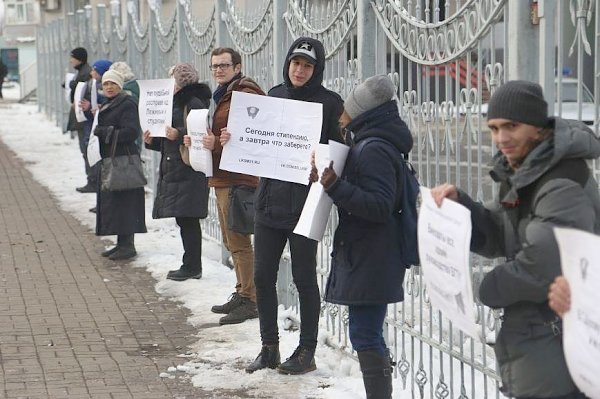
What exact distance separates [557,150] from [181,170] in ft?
20.3

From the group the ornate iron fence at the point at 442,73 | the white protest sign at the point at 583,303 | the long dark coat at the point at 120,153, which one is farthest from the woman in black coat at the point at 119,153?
the white protest sign at the point at 583,303

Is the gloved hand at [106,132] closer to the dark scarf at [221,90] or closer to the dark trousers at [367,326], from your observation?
the dark scarf at [221,90]

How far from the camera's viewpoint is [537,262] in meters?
3.99

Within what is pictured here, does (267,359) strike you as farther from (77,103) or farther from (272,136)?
(77,103)

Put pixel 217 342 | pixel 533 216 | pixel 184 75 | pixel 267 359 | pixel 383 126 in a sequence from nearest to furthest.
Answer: pixel 533 216
pixel 383 126
pixel 267 359
pixel 217 342
pixel 184 75

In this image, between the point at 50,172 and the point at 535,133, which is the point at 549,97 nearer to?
the point at 535,133

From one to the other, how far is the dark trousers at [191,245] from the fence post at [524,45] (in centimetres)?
525

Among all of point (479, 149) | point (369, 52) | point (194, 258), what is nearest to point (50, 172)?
point (194, 258)

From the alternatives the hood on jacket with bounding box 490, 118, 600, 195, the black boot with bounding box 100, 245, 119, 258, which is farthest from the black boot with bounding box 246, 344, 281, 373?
the black boot with bounding box 100, 245, 119, 258

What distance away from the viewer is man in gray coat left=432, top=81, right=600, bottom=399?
13.0ft

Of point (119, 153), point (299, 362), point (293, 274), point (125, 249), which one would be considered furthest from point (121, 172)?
point (299, 362)

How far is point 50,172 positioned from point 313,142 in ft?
42.7

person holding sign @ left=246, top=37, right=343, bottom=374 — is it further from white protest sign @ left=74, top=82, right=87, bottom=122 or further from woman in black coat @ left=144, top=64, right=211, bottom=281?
white protest sign @ left=74, top=82, right=87, bottom=122

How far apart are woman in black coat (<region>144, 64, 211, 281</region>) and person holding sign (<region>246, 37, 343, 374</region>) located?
8.55 ft
